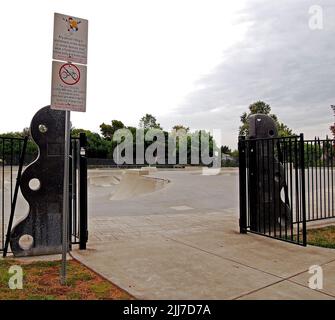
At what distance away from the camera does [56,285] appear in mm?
3812

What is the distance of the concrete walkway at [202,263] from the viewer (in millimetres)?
3609

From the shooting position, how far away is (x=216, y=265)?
14.8 ft

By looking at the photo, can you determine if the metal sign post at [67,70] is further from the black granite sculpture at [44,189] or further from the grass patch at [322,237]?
the grass patch at [322,237]

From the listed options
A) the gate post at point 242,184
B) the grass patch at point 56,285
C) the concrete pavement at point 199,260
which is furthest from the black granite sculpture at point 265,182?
the grass patch at point 56,285

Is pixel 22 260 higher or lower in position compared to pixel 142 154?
lower

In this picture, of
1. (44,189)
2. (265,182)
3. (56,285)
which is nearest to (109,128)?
(265,182)

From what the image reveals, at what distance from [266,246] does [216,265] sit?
5.04 ft

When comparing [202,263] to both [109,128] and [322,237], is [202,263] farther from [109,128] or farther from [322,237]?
[109,128]

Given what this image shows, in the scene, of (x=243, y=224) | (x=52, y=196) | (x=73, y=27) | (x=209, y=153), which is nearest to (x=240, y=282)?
(x=243, y=224)

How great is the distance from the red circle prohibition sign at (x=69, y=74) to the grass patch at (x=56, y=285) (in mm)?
2497

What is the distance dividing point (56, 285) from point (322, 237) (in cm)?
519

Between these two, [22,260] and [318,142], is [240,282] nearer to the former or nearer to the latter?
[22,260]
